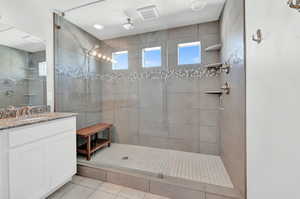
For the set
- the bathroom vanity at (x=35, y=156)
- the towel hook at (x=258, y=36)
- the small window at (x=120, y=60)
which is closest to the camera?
the towel hook at (x=258, y=36)

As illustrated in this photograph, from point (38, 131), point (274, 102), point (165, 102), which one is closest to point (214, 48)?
point (165, 102)

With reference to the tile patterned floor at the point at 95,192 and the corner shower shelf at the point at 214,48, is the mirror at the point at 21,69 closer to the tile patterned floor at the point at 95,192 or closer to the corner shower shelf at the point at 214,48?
the tile patterned floor at the point at 95,192

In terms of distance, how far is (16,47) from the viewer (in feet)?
5.56

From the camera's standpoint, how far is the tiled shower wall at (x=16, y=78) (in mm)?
1591

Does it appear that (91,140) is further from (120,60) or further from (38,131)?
(120,60)

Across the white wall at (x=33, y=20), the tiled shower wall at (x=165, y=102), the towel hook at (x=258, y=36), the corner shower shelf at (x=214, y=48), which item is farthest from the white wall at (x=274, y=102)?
the white wall at (x=33, y=20)

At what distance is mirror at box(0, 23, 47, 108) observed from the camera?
1602 millimetres

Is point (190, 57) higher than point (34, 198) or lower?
higher

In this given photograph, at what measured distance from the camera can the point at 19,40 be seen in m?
1.72

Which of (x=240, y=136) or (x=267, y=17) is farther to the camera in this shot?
(x=240, y=136)

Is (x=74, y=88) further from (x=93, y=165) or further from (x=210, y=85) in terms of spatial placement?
(x=210, y=85)

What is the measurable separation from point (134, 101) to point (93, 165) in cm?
140

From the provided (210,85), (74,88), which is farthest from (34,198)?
(210,85)

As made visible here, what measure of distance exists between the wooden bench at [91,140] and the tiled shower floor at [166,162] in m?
0.11
